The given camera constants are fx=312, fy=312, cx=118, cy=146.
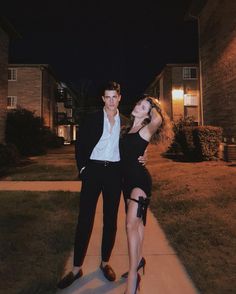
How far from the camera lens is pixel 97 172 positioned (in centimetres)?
329

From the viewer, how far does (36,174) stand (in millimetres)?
11336

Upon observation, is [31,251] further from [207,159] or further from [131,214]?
[207,159]

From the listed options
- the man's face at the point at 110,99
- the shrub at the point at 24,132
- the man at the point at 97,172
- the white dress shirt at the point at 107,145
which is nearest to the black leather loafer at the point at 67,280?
the man at the point at 97,172

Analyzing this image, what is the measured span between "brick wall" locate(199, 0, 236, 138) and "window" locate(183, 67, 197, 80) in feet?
44.7

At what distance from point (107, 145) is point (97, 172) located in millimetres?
313

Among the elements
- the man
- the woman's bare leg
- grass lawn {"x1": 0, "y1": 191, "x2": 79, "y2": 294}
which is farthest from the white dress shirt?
grass lawn {"x1": 0, "y1": 191, "x2": 79, "y2": 294}

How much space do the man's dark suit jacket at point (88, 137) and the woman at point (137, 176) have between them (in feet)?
0.93

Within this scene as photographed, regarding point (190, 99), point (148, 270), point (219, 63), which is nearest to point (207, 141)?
point (219, 63)

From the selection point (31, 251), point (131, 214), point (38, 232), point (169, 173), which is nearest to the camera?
point (131, 214)

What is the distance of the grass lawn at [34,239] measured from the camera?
10.8 ft

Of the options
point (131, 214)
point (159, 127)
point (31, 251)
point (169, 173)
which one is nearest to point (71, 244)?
point (31, 251)

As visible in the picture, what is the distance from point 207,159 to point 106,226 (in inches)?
424

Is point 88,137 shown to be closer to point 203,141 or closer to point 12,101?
point 203,141

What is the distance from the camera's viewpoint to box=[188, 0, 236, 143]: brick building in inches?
547
